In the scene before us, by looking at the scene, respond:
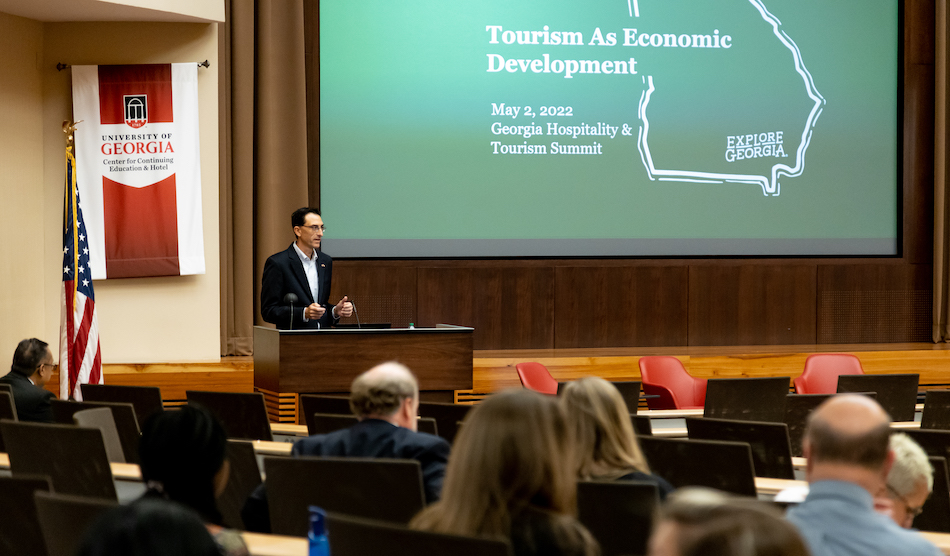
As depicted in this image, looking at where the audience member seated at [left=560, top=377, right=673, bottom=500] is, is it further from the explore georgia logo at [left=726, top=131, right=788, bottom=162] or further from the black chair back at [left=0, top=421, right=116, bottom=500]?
the explore georgia logo at [left=726, top=131, right=788, bottom=162]

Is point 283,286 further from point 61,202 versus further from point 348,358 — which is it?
point 61,202

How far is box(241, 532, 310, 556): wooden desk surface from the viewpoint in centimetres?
230

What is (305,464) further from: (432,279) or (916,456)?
(432,279)

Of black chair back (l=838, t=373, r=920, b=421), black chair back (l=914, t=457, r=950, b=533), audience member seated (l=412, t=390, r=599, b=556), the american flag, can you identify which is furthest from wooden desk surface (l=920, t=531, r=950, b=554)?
the american flag

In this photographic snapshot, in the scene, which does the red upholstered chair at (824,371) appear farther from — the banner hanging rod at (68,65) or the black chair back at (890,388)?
the banner hanging rod at (68,65)

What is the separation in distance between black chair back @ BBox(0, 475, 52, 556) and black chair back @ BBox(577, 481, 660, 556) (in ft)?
4.14

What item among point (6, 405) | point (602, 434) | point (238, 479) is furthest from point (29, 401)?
point (602, 434)

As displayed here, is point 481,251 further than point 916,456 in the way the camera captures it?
Yes

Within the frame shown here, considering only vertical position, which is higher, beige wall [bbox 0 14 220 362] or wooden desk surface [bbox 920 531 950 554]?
beige wall [bbox 0 14 220 362]

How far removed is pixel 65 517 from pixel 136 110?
618 centimetres

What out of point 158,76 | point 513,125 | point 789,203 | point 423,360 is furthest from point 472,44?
point 423,360

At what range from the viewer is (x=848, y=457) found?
1965 millimetres

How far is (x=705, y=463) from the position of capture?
9.88 feet

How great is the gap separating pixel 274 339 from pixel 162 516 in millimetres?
4165
